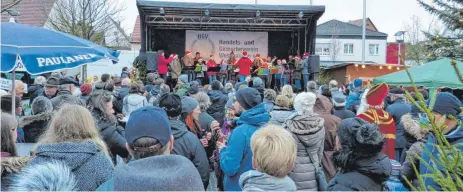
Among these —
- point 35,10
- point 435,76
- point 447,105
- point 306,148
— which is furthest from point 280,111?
point 35,10

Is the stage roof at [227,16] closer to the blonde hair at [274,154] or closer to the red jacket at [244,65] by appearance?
the red jacket at [244,65]

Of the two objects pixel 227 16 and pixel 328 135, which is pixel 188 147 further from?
pixel 227 16

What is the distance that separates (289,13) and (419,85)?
26.6ft

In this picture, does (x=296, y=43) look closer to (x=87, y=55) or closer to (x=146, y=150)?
(x=87, y=55)

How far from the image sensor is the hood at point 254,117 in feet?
12.6

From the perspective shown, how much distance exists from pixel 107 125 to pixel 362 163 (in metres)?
2.32

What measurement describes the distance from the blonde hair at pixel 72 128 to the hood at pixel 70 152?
99 millimetres

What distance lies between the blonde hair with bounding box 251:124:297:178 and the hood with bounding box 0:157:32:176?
1.41 m

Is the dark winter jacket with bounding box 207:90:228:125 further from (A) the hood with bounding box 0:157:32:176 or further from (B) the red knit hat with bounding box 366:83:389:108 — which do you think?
(A) the hood with bounding box 0:157:32:176

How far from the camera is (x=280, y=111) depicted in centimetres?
→ 516

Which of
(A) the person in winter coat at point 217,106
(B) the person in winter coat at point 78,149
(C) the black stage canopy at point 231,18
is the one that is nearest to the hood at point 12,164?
(B) the person in winter coat at point 78,149

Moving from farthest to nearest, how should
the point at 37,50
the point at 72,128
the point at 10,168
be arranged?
the point at 37,50 → the point at 72,128 → the point at 10,168

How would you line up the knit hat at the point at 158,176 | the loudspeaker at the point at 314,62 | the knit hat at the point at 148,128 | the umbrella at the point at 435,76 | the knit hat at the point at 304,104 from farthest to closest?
the loudspeaker at the point at 314,62 < the umbrella at the point at 435,76 < the knit hat at the point at 304,104 < the knit hat at the point at 148,128 < the knit hat at the point at 158,176

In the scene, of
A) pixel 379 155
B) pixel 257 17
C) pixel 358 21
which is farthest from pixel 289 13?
pixel 358 21
